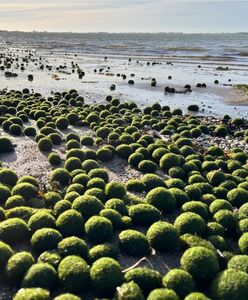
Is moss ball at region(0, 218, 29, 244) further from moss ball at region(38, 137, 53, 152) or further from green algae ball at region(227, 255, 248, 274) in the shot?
moss ball at region(38, 137, 53, 152)

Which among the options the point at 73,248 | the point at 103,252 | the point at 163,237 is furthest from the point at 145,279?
the point at 163,237

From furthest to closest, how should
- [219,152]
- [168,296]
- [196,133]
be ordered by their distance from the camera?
[196,133]
[219,152]
[168,296]

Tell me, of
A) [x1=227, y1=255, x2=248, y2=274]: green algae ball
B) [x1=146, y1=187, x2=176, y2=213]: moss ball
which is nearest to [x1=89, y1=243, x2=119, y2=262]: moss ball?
[x1=227, y1=255, x2=248, y2=274]: green algae ball

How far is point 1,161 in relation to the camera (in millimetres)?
19312

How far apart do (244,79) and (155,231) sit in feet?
149

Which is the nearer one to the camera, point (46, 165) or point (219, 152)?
point (46, 165)

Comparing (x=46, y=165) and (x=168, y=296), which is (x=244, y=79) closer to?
(x=46, y=165)

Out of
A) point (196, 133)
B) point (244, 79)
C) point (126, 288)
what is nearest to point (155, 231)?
point (126, 288)

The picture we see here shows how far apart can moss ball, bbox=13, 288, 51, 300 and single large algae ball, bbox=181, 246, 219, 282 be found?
3.23 metres

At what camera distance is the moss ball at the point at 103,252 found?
1080 cm

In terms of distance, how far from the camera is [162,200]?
1410 cm

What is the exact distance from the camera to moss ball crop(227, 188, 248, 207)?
15.0 metres

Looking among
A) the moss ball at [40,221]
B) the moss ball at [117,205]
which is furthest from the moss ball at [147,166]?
the moss ball at [40,221]

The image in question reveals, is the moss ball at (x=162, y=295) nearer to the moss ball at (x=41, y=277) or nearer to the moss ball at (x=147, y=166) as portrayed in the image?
the moss ball at (x=41, y=277)
